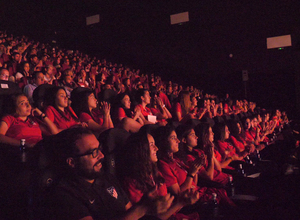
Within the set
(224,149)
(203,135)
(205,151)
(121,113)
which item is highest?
(121,113)

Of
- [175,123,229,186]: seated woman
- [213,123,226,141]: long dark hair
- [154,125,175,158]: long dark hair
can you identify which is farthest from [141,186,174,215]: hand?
[213,123,226,141]: long dark hair

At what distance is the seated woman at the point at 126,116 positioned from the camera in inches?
86.5

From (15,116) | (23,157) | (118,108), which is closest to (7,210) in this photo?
(23,157)

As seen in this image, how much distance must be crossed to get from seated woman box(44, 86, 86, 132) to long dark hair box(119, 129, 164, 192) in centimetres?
86

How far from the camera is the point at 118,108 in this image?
2.37 meters

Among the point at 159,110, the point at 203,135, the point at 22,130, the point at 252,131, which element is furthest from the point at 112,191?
the point at 252,131

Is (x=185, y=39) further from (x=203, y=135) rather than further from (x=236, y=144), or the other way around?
(x=203, y=135)

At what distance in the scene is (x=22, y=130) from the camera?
1.70 m

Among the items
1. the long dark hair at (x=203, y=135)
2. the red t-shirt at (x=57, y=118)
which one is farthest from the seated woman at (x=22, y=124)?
the long dark hair at (x=203, y=135)

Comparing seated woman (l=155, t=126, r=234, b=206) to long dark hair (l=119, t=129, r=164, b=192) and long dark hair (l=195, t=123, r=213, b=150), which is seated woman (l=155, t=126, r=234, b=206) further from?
long dark hair (l=195, t=123, r=213, b=150)

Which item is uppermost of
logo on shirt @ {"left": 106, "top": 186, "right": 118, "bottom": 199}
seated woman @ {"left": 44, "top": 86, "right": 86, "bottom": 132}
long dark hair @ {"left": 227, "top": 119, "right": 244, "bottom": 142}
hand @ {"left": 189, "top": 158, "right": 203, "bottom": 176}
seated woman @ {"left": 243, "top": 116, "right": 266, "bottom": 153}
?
seated woman @ {"left": 44, "top": 86, "right": 86, "bottom": 132}

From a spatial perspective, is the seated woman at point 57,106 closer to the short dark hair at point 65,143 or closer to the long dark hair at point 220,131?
the short dark hair at point 65,143

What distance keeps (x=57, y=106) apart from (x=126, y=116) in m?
0.61

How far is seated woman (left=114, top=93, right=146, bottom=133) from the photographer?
86.5 inches
